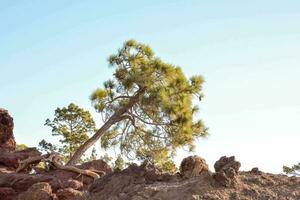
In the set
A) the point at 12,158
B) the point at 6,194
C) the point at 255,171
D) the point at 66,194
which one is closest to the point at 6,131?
the point at 12,158

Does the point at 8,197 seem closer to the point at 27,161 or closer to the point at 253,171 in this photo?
the point at 27,161

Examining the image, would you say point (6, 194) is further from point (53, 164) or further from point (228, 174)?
point (228, 174)

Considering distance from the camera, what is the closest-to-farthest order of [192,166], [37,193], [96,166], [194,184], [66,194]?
[194,184]
[192,166]
[37,193]
[66,194]
[96,166]

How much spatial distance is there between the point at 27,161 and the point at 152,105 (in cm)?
534

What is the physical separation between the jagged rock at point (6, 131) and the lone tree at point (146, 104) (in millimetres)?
2319

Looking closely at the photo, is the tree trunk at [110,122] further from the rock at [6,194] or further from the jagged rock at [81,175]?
the rock at [6,194]

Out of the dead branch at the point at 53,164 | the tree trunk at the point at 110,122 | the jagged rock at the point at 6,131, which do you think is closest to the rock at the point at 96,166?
the dead branch at the point at 53,164

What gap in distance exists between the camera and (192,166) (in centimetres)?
681

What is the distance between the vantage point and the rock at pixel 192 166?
670 centimetres

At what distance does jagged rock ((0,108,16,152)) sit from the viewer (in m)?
16.4

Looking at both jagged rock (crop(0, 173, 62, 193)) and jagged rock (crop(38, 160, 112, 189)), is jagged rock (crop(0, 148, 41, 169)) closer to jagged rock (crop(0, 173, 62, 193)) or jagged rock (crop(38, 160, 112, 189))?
jagged rock (crop(38, 160, 112, 189))

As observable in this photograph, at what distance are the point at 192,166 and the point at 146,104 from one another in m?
11.3

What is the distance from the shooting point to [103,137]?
20297 mm

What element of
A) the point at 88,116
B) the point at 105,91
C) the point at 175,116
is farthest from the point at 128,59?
the point at 88,116
